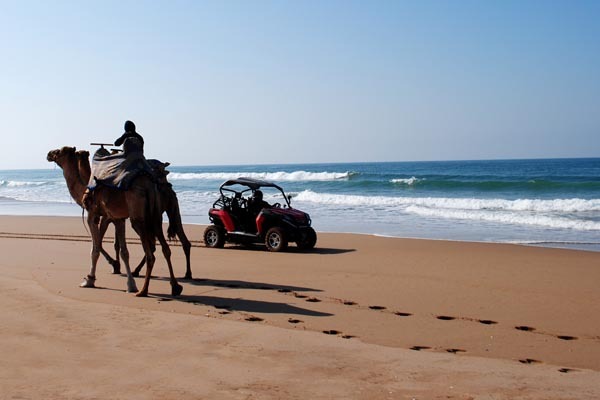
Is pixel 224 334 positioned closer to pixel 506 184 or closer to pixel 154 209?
pixel 154 209

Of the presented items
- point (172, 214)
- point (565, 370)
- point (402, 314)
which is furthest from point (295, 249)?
point (565, 370)

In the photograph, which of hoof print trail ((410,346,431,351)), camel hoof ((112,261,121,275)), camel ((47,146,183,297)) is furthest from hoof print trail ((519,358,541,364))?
camel hoof ((112,261,121,275))

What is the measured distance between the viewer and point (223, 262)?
13.5m

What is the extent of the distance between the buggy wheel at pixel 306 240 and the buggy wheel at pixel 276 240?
0.41m

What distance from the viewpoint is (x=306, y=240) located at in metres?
15.4

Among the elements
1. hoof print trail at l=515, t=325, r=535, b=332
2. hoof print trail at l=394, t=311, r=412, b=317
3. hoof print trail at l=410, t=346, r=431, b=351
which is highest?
hoof print trail at l=394, t=311, r=412, b=317

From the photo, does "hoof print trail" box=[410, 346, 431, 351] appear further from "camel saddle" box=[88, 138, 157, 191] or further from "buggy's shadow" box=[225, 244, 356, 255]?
"buggy's shadow" box=[225, 244, 356, 255]

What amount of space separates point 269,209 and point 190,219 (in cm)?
981

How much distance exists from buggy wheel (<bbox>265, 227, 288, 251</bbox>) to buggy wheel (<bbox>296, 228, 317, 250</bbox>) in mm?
414

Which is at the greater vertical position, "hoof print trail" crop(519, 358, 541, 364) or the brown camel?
the brown camel

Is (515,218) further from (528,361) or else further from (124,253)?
(528,361)

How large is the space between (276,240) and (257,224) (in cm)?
63

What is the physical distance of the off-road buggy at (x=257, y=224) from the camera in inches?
601

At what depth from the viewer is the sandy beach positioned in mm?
5656
